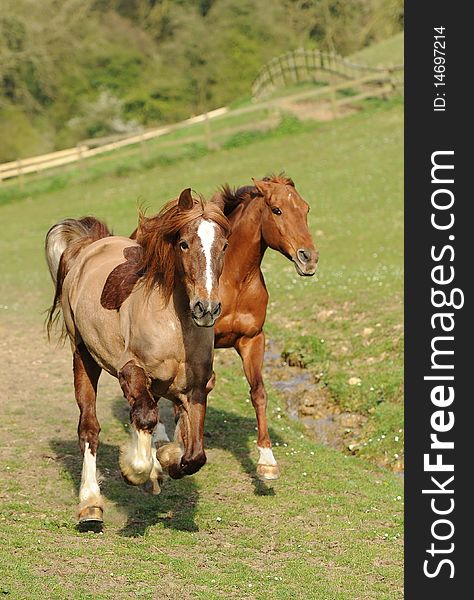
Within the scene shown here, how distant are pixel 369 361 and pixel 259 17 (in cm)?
4913

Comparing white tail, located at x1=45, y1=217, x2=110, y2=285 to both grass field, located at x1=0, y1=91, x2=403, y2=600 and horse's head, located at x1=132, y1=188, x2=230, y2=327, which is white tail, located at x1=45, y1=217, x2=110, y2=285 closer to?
grass field, located at x1=0, y1=91, x2=403, y2=600

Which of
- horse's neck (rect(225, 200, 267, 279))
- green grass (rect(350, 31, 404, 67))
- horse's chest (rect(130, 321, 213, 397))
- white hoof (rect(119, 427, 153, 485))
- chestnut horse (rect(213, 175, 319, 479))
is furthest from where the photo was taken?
green grass (rect(350, 31, 404, 67))

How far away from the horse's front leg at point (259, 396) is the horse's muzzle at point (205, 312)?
2834mm

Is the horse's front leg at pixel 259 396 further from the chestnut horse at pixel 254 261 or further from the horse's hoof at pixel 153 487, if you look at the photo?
the horse's hoof at pixel 153 487

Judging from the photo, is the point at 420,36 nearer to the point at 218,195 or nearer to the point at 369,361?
the point at 369,361

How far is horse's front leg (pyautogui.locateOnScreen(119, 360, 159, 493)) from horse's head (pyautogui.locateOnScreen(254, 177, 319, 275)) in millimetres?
2395

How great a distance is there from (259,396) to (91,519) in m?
2.36

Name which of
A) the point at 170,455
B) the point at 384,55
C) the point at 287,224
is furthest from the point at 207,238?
the point at 384,55

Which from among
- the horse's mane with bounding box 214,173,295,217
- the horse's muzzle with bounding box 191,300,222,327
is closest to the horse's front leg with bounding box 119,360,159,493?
the horse's muzzle with bounding box 191,300,222,327

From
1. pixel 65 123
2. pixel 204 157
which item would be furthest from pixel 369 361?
pixel 65 123

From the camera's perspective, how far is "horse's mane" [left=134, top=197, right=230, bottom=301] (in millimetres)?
7652

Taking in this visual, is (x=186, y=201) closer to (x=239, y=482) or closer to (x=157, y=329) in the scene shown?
(x=157, y=329)

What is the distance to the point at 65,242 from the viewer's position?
1052 cm

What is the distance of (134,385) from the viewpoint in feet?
26.0
